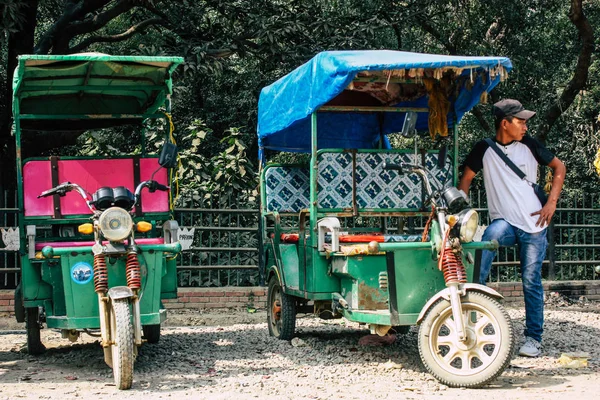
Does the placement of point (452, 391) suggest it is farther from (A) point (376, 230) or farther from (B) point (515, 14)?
(B) point (515, 14)

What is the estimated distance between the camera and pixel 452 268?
19.9 feet

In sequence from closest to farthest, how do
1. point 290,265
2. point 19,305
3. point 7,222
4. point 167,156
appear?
point 167,156
point 19,305
point 290,265
point 7,222

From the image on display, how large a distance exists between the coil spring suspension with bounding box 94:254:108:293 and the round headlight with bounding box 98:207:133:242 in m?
0.18

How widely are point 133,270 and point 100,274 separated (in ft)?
0.80

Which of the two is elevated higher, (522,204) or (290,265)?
(522,204)

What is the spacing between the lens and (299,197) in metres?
8.92

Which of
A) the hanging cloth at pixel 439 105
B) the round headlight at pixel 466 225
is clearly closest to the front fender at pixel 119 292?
the round headlight at pixel 466 225

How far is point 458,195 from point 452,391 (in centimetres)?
148

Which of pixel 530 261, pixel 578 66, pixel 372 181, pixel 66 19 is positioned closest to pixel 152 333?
pixel 372 181

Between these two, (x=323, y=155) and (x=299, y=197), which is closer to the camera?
(x=323, y=155)

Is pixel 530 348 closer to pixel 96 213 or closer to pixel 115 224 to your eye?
pixel 115 224

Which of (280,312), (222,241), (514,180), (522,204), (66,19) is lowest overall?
(280,312)

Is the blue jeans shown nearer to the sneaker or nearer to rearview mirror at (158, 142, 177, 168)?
the sneaker

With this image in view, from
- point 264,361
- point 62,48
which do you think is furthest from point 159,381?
point 62,48
